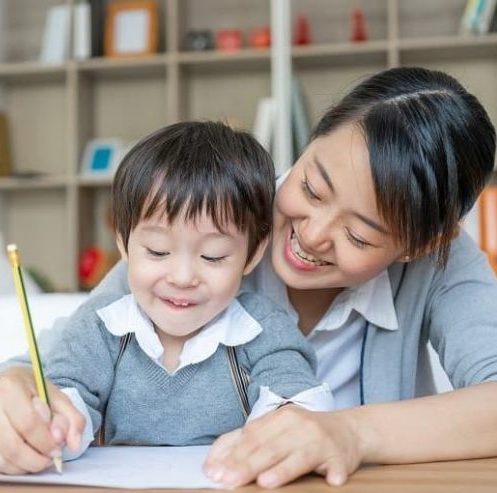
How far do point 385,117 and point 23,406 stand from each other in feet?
1.88

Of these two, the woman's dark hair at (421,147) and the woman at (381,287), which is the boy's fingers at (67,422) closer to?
the woman at (381,287)

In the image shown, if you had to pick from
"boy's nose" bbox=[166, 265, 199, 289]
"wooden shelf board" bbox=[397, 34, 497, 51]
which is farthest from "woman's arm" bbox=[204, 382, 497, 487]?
"wooden shelf board" bbox=[397, 34, 497, 51]

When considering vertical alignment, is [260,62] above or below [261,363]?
above

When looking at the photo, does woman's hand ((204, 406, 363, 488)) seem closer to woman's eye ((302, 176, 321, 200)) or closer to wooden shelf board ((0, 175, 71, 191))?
woman's eye ((302, 176, 321, 200))

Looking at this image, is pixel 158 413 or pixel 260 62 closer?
pixel 158 413

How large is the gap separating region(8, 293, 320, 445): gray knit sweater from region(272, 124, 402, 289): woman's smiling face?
117mm

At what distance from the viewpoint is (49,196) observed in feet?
14.6

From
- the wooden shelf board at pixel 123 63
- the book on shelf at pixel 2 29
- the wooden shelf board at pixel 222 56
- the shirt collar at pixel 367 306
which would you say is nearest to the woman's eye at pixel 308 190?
the shirt collar at pixel 367 306

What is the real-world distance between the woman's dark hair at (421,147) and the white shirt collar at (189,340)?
223 millimetres

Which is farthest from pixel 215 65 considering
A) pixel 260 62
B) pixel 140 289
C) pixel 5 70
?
pixel 140 289

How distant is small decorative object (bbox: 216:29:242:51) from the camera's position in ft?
13.3

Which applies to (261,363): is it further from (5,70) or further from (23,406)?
(5,70)

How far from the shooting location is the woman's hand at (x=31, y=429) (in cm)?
84

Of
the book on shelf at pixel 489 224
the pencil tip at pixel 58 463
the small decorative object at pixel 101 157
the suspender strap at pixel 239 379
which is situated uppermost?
the pencil tip at pixel 58 463
